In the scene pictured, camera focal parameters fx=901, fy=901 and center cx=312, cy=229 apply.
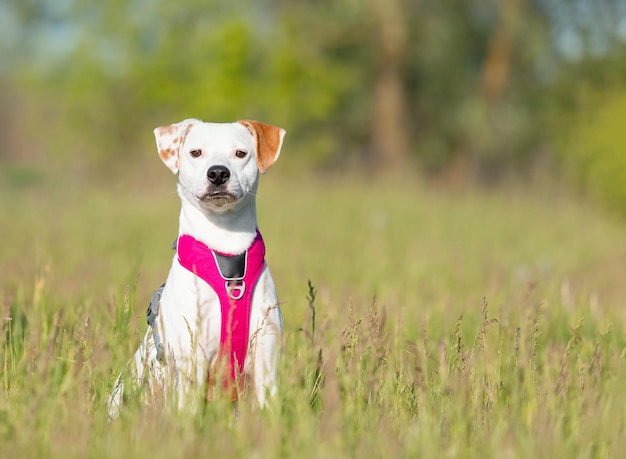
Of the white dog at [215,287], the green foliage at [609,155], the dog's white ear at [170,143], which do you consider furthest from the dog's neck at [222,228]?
the green foliage at [609,155]

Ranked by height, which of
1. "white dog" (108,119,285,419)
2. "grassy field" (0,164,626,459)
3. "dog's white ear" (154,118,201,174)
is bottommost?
"grassy field" (0,164,626,459)

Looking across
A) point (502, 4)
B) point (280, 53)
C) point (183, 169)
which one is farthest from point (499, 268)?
point (502, 4)

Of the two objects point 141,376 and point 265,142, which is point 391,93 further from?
point 141,376

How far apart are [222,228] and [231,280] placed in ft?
1.05

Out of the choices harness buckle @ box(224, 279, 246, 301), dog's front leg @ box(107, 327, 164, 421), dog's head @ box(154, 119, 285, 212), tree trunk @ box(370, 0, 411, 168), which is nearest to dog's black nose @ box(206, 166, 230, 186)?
dog's head @ box(154, 119, 285, 212)

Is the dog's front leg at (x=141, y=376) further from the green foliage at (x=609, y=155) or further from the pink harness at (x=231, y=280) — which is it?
the green foliage at (x=609, y=155)

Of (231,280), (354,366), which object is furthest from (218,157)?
(354,366)

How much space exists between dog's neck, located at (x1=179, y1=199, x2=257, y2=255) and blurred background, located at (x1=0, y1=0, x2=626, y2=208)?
16.4m

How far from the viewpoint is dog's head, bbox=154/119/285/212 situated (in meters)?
4.16

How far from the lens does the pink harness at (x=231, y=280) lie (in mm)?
4071

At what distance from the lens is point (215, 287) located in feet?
13.5

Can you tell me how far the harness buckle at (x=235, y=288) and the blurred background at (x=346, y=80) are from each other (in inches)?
654

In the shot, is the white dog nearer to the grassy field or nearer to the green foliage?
the grassy field

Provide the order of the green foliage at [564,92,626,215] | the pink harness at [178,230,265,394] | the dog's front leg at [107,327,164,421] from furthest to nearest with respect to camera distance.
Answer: the green foliage at [564,92,626,215]
the pink harness at [178,230,265,394]
the dog's front leg at [107,327,164,421]
